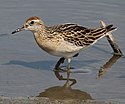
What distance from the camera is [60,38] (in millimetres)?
10789

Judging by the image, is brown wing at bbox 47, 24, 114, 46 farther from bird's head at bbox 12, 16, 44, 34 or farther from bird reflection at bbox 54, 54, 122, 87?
bird reflection at bbox 54, 54, 122, 87

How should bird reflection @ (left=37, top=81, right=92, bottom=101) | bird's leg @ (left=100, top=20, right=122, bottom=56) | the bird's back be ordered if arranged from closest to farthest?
bird reflection @ (left=37, top=81, right=92, bottom=101)
the bird's back
bird's leg @ (left=100, top=20, right=122, bottom=56)

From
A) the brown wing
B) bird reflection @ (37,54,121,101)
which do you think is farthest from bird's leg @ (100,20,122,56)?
bird reflection @ (37,54,121,101)

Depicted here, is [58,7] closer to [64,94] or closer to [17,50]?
[17,50]

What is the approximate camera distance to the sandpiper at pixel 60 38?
10711 mm

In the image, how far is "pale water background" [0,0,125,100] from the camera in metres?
10.00

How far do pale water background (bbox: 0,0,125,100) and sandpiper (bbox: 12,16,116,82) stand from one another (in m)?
0.51

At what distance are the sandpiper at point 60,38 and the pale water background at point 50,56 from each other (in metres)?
0.51

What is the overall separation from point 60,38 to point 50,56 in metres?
1.25

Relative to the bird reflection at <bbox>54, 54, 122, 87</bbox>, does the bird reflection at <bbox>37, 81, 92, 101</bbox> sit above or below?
below

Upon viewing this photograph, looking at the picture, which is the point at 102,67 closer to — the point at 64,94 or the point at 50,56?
the point at 50,56

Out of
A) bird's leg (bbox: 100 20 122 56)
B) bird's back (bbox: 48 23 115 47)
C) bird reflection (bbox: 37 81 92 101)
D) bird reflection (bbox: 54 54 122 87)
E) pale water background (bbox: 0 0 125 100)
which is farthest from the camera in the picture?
bird's leg (bbox: 100 20 122 56)

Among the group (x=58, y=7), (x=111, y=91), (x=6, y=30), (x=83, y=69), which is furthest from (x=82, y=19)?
(x=111, y=91)

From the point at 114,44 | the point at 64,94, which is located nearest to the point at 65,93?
the point at 64,94
